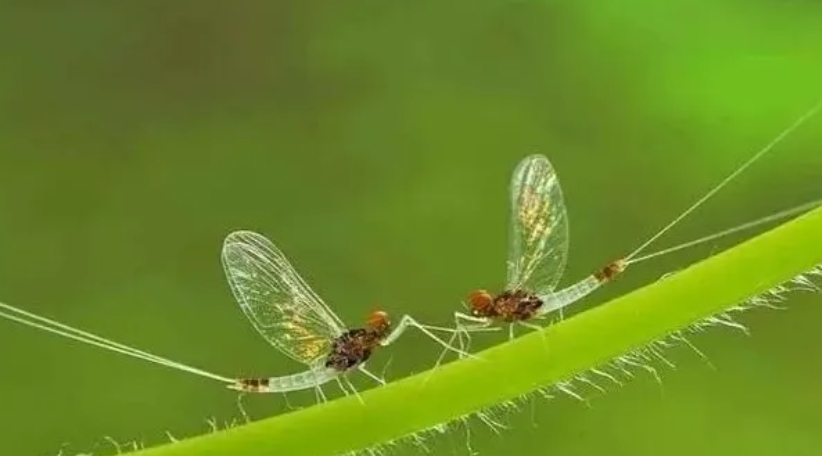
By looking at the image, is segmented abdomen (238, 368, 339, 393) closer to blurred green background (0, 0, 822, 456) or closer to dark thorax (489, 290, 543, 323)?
dark thorax (489, 290, 543, 323)

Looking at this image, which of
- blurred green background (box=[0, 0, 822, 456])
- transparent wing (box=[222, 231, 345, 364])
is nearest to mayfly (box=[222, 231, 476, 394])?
transparent wing (box=[222, 231, 345, 364])

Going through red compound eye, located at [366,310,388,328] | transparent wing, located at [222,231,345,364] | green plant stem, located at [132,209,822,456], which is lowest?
green plant stem, located at [132,209,822,456]

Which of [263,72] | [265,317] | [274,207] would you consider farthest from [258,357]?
[265,317]

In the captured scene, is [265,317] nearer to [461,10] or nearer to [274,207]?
[274,207]

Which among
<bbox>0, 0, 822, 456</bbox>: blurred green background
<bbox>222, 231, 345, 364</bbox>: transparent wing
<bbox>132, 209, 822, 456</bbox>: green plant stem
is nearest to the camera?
<bbox>132, 209, 822, 456</bbox>: green plant stem

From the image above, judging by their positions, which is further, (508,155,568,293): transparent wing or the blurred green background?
the blurred green background

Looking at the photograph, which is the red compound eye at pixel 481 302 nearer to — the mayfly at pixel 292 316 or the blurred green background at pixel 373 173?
the mayfly at pixel 292 316
